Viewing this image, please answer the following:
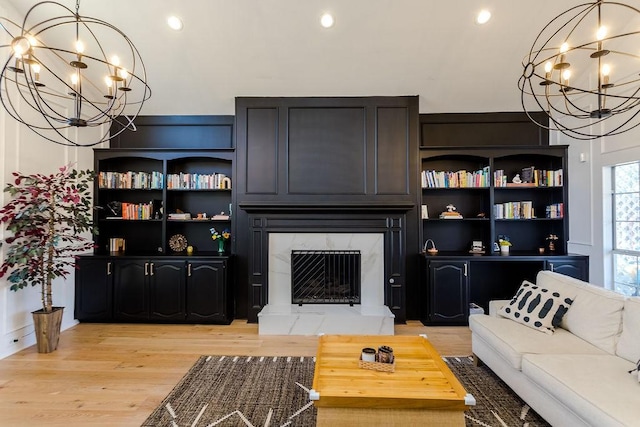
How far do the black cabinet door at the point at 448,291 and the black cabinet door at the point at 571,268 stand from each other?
1094 millimetres

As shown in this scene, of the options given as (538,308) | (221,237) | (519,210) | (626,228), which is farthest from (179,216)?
(626,228)

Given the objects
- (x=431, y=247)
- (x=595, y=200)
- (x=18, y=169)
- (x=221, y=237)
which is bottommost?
(x=431, y=247)

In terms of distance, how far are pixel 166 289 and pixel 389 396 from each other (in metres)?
3.42

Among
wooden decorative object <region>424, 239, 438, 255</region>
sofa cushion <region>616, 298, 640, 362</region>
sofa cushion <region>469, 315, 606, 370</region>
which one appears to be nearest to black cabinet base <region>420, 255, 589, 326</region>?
wooden decorative object <region>424, 239, 438, 255</region>

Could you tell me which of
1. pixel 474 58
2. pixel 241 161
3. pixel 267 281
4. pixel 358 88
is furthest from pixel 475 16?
pixel 267 281

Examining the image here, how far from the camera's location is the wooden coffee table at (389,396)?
6.27ft

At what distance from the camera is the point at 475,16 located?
11.6ft

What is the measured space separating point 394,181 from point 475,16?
6.55ft

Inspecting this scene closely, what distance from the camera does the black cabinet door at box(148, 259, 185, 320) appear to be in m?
4.38

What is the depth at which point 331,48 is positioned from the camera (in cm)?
388

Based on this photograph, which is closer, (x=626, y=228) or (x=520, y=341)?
(x=520, y=341)

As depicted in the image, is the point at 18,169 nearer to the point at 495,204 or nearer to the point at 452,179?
A: the point at 452,179

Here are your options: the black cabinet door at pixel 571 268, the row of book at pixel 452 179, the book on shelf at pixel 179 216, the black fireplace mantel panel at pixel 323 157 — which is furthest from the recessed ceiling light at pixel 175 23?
the black cabinet door at pixel 571 268

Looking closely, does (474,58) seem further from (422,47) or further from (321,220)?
(321,220)
